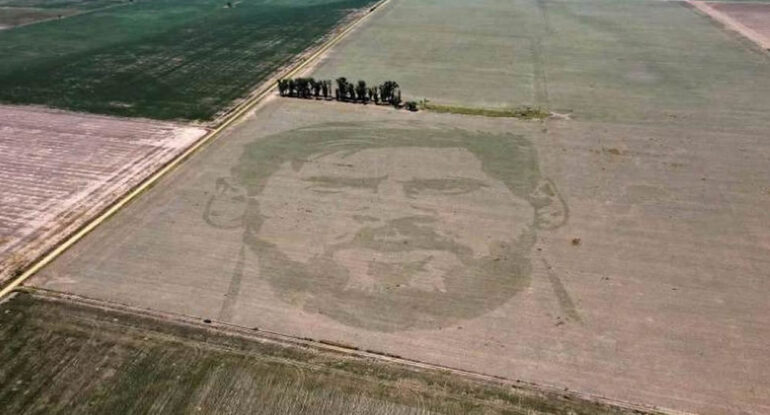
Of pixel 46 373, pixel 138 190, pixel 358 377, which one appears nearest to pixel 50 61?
pixel 138 190

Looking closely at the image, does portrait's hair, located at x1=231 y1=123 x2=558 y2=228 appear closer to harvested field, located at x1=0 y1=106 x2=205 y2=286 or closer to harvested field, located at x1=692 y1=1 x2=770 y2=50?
harvested field, located at x1=0 y1=106 x2=205 y2=286

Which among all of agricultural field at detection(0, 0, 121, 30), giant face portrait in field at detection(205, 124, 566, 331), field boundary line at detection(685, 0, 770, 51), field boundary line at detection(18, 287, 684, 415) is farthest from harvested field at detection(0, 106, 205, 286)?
field boundary line at detection(685, 0, 770, 51)

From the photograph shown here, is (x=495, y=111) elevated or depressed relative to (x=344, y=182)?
elevated

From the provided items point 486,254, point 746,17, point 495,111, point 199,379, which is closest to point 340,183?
point 486,254

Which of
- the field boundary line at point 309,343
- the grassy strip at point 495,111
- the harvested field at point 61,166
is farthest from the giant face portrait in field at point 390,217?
the harvested field at point 61,166

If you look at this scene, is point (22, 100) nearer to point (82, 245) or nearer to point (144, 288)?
point (82, 245)

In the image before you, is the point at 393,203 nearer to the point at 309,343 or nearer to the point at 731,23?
the point at 309,343

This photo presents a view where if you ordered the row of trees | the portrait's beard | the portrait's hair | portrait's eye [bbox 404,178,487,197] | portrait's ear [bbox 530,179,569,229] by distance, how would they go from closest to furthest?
1. the portrait's beard
2. portrait's ear [bbox 530,179,569,229]
3. portrait's eye [bbox 404,178,487,197]
4. the portrait's hair
5. the row of trees
